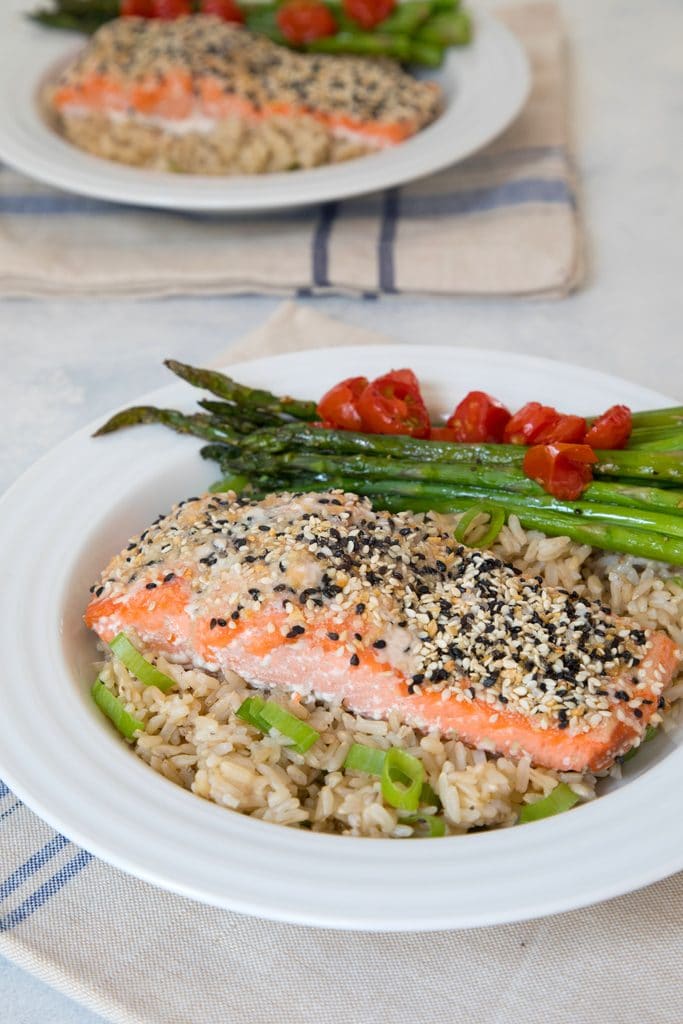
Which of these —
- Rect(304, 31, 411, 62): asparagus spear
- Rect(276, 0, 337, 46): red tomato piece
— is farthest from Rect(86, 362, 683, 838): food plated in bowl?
Rect(276, 0, 337, 46): red tomato piece

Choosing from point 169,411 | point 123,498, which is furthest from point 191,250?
point 123,498

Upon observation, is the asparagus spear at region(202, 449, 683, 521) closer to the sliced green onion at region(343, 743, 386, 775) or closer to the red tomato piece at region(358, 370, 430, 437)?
the red tomato piece at region(358, 370, 430, 437)

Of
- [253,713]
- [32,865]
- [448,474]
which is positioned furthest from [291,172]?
[32,865]

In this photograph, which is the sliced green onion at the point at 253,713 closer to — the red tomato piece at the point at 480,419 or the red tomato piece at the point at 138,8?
the red tomato piece at the point at 480,419

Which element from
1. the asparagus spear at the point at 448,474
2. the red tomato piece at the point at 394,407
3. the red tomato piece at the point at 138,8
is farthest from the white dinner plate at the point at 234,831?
the red tomato piece at the point at 138,8

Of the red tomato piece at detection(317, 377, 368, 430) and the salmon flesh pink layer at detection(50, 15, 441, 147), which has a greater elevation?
→ the salmon flesh pink layer at detection(50, 15, 441, 147)

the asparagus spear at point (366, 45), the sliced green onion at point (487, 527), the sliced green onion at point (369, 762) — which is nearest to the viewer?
the sliced green onion at point (369, 762)

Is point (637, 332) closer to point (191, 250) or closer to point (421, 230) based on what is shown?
point (421, 230)
